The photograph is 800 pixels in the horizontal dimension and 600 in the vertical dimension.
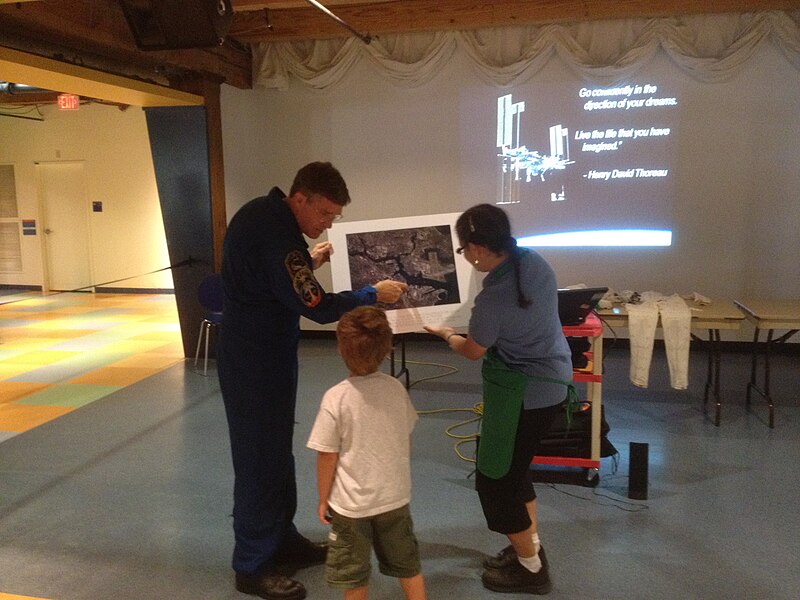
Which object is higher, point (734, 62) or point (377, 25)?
point (377, 25)

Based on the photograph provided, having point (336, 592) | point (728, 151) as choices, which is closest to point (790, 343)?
point (728, 151)

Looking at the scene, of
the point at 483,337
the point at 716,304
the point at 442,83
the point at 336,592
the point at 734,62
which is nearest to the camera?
the point at 483,337

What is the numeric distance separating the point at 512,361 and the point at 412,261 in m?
0.80

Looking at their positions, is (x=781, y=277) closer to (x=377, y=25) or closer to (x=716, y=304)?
(x=716, y=304)

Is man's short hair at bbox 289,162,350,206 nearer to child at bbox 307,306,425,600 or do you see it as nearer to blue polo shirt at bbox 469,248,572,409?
child at bbox 307,306,425,600

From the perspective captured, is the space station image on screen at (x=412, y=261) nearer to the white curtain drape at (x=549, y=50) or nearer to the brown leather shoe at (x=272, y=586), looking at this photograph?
the brown leather shoe at (x=272, y=586)

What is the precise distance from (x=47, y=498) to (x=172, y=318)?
5642mm

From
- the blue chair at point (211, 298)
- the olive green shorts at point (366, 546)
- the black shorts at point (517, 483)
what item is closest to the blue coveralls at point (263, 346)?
the olive green shorts at point (366, 546)

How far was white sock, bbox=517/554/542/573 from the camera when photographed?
252cm

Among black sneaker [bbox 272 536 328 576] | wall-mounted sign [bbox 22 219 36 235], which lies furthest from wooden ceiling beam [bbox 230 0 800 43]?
wall-mounted sign [bbox 22 219 36 235]

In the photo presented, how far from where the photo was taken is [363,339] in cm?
196

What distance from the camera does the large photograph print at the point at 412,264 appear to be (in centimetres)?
286

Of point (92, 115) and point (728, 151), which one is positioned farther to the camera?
point (92, 115)

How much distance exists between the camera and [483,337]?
2266mm
